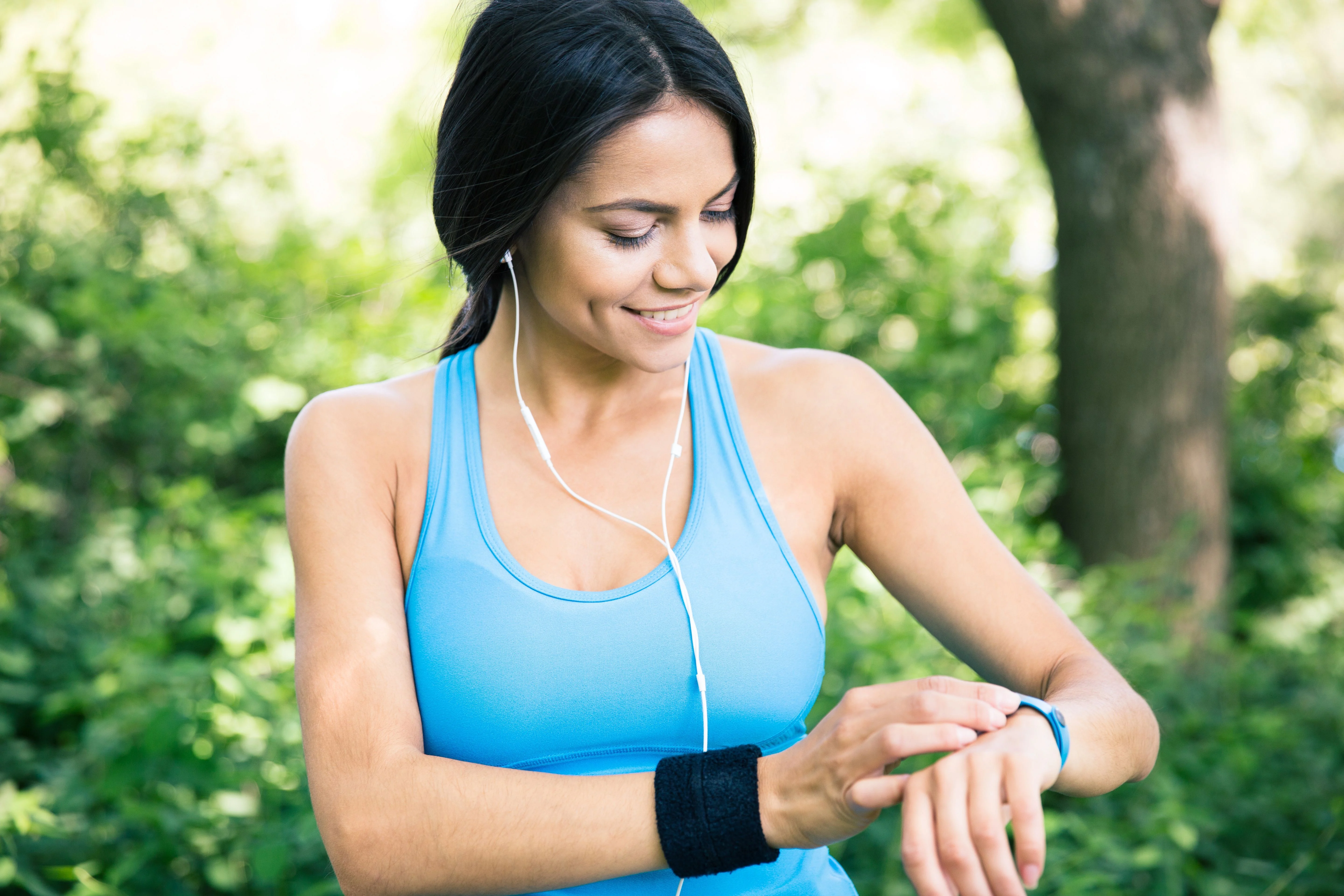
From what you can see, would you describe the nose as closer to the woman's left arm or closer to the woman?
the woman

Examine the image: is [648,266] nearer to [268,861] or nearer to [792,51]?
[268,861]

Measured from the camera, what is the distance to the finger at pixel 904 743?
129cm

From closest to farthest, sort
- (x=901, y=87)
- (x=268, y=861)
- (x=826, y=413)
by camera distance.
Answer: (x=826, y=413)
(x=268, y=861)
(x=901, y=87)

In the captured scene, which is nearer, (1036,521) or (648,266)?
(648,266)

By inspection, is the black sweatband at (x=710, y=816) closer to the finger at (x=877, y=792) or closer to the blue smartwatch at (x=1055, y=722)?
the finger at (x=877, y=792)

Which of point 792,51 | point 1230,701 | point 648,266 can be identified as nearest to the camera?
point 648,266

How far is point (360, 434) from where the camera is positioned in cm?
171

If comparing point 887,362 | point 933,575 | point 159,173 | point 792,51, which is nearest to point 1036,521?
point 887,362

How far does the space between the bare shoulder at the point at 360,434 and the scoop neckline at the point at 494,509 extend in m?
0.07

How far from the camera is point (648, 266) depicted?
1.61 metres

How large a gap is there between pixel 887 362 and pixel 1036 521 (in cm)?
99

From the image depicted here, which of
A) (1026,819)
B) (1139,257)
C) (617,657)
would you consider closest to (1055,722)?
(1026,819)

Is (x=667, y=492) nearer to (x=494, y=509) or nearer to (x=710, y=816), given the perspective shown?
(x=494, y=509)

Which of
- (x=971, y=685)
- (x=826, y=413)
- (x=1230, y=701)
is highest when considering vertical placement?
(x=826, y=413)
